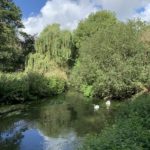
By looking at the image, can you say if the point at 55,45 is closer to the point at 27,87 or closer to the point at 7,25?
the point at 7,25

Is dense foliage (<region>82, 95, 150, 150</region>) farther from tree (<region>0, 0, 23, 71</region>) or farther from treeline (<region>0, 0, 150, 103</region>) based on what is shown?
tree (<region>0, 0, 23, 71</region>)

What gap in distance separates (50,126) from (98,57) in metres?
13.6

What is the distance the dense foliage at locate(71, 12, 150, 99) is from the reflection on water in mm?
3339

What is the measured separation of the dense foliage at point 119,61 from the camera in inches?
1323

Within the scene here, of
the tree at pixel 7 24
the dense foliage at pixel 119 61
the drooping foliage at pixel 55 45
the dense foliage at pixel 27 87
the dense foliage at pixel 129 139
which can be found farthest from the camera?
the drooping foliage at pixel 55 45

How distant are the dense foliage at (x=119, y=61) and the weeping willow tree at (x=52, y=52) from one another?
1026 cm

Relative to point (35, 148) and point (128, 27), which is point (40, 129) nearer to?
point (35, 148)

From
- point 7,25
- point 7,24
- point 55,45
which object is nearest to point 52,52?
point 55,45

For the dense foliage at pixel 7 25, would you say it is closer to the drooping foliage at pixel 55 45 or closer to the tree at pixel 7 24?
the tree at pixel 7 24

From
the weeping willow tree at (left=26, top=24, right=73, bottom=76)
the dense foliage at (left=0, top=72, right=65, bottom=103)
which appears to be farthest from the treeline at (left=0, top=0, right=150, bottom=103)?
the dense foliage at (left=0, top=72, right=65, bottom=103)

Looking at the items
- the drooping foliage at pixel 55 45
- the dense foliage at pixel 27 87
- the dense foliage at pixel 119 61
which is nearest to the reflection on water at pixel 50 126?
the dense foliage at pixel 119 61

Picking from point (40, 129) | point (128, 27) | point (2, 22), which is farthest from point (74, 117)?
point (2, 22)

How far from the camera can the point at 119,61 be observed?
34.0 metres

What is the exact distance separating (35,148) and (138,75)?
16689 millimetres
